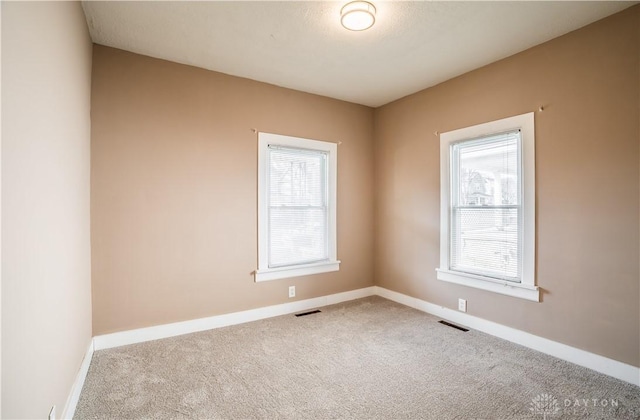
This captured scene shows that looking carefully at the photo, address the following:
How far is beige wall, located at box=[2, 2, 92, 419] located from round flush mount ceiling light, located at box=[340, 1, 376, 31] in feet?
5.58

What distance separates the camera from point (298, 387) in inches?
90.5

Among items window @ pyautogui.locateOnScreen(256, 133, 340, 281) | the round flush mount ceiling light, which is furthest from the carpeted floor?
the round flush mount ceiling light

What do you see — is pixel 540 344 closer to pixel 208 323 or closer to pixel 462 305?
pixel 462 305

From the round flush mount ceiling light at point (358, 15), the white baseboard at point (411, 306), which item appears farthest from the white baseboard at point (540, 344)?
the round flush mount ceiling light at point (358, 15)

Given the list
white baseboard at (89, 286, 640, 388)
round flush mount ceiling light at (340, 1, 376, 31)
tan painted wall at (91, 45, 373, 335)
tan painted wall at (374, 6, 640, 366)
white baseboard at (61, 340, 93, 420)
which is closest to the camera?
white baseboard at (61, 340, 93, 420)

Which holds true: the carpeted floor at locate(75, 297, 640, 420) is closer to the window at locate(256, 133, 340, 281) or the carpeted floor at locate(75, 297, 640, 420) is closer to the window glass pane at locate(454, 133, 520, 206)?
the window at locate(256, 133, 340, 281)

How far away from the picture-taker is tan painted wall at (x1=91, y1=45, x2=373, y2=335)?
9.43 feet

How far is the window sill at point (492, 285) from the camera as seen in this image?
2.90 metres

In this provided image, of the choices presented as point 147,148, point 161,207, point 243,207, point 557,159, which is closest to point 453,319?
point 557,159

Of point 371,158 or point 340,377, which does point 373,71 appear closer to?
point 371,158

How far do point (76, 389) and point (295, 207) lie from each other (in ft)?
8.21

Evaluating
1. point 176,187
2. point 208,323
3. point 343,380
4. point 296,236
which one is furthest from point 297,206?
point 343,380

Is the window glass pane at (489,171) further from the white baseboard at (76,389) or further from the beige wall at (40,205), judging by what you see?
the white baseboard at (76,389)

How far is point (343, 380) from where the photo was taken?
2395 mm
